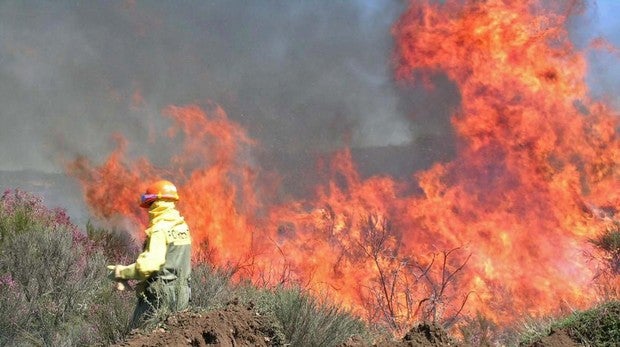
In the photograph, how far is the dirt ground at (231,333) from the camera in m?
4.34

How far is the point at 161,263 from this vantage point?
18.3 feet

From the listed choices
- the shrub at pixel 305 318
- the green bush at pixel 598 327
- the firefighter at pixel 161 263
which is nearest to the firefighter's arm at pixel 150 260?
the firefighter at pixel 161 263

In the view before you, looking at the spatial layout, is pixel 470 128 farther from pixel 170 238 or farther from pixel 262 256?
pixel 170 238

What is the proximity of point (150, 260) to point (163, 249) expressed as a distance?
0.15 meters

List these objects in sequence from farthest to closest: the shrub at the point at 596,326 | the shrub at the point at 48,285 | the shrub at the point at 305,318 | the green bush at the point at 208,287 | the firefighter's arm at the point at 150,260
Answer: the shrub at the point at 48,285 → the green bush at the point at 208,287 → the shrub at the point at 596,326 → the shrub at the point at 305,318 → the firefighter's arm at the point at 150,260

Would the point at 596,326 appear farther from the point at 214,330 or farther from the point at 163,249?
the point at 163,249

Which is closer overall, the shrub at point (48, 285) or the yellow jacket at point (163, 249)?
the yellow jacket at point (163, 249)

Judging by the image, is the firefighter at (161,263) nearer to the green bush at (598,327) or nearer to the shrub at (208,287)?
the shrub at (208,287)

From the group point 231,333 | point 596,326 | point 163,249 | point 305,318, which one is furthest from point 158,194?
point 596,326

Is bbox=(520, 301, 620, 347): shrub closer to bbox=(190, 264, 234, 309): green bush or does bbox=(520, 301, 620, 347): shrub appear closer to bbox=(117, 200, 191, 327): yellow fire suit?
bbox=(190, 264, 234, 309): green bush

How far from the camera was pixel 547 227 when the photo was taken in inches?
596

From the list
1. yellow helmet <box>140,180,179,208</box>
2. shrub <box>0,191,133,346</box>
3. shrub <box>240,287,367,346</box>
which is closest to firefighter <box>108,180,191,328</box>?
yellow helmet <box>140,180,179,208</box>

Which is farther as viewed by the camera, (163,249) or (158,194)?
(158,194)

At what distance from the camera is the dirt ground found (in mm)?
4336
